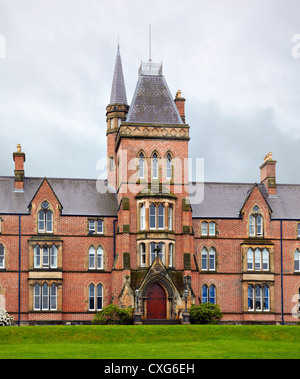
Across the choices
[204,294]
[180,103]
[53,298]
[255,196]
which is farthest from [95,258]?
[180,103]

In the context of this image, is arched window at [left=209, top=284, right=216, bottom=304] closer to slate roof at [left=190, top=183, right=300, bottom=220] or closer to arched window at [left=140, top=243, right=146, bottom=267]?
slate roof at [left=190, top=183, right=300, bottom=220]

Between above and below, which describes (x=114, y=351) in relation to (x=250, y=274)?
below

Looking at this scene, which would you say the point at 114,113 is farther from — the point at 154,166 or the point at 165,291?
the point at 165,291

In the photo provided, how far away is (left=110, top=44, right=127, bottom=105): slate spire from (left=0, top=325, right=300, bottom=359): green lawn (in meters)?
32.5

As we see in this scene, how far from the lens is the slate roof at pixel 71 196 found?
67.9m

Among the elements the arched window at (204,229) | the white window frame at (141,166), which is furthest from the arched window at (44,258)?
the arched window at (204,229)

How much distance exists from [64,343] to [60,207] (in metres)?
23.0

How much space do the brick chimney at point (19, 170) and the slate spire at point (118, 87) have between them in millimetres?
12560

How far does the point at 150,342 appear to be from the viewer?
4703 cm

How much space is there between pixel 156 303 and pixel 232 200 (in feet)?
46.8

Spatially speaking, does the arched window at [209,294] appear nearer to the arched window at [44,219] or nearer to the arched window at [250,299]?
the arched window at [250,299]
